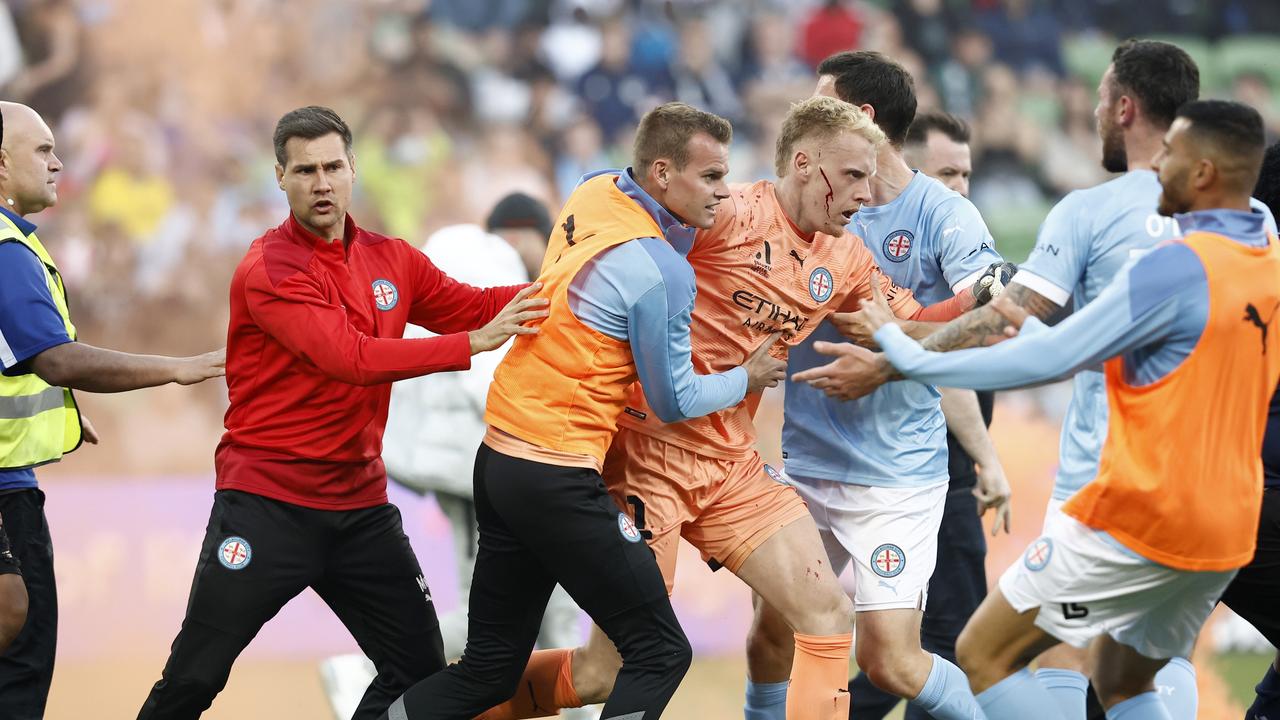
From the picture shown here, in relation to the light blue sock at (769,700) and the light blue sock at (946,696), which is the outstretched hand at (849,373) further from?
the light blue sock at (769,700)

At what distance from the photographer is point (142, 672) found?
730 cm

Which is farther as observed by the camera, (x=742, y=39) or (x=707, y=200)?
(x=742, y=39)

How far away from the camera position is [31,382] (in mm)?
4398

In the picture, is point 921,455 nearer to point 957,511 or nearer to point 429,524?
point 957,511

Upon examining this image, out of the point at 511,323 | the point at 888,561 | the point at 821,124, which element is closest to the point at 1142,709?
the point at 888,561

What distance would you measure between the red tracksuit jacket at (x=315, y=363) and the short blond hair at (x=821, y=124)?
1.25 m

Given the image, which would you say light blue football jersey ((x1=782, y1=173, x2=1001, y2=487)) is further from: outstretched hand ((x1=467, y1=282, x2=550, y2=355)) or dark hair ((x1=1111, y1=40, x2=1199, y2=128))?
outstretched hand ((x1=467, y1=282, x2=550, y2=355))

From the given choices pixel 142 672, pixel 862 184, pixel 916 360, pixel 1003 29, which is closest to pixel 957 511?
pixel 862 184

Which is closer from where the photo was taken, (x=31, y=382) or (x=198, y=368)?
(x=198, y=368)

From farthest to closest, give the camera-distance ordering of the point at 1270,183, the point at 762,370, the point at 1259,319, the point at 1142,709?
the point at 1270,183, the point at 762,370, the point at 1142,709, the point at 1259,319

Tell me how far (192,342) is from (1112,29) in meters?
7.34

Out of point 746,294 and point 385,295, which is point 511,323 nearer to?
point 385,295

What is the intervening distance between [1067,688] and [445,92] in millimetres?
6588

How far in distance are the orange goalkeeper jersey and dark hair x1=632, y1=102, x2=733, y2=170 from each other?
1.02 ft
